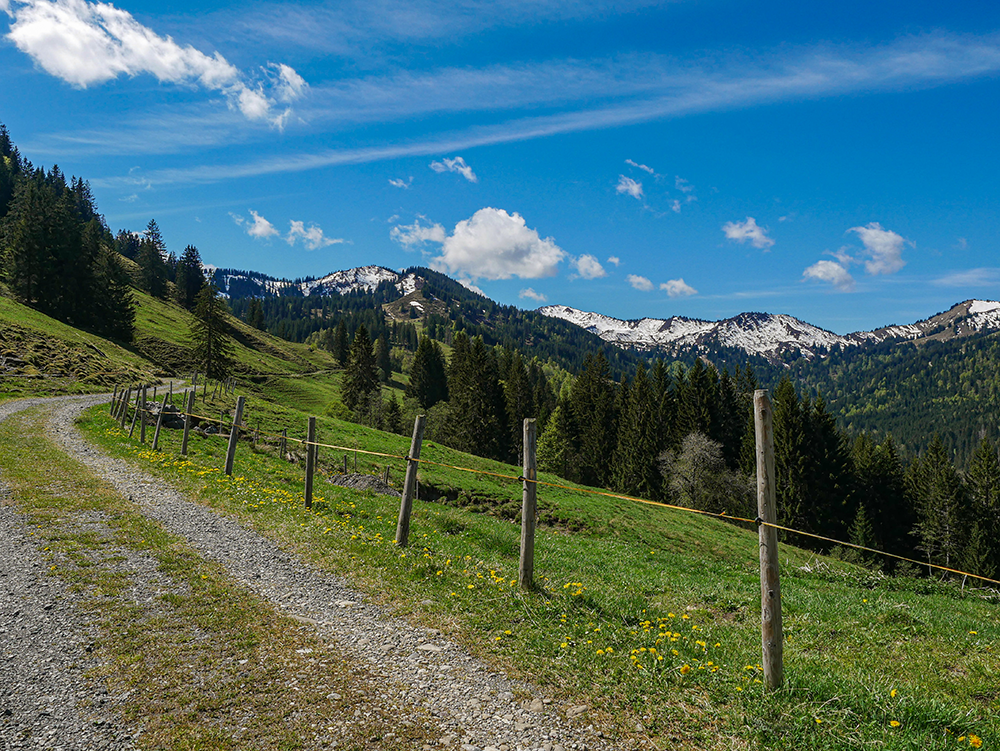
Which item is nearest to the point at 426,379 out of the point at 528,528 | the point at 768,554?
the point at 528,528

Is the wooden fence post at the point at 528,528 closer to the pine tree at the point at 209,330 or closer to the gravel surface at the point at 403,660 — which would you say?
the gravel surface at the point at 403,660

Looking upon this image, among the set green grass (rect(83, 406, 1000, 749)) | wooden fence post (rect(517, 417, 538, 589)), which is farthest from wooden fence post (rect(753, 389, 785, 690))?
wooden fence post (rect(517, 417, 538, 589))

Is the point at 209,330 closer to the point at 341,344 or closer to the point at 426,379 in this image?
the point at 426,379

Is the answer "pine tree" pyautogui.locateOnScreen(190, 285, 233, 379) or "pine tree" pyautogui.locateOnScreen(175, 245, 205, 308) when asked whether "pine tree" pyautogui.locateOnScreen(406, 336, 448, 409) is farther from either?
"pine tree" pyautogui.locateOnScreen(175, 245, 205, 308)

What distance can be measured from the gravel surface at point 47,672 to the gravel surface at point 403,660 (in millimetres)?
52

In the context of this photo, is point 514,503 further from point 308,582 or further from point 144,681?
point 144,681

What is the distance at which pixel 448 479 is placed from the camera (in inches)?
1364

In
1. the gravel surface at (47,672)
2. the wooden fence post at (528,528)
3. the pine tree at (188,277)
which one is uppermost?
the pine tree at (188,277)

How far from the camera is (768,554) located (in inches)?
251

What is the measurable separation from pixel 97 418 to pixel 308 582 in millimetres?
30919

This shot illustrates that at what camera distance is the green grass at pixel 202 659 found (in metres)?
5.41

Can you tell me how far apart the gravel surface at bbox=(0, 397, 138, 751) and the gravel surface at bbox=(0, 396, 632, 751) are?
0.05m

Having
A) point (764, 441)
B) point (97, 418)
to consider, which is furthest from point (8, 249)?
point (764, 441)

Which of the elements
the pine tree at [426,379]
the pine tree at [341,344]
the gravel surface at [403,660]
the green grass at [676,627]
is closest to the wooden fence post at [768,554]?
the green grass at [676,627]
